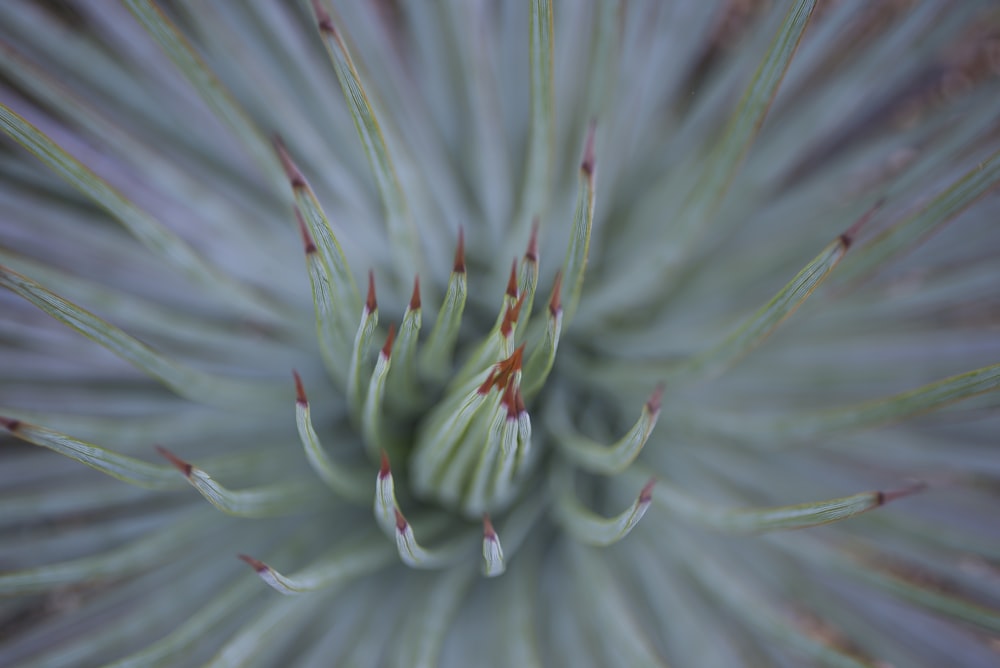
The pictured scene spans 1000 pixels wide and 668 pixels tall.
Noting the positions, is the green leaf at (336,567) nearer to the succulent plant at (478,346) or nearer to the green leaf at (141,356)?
the succulent plant at (478,346)

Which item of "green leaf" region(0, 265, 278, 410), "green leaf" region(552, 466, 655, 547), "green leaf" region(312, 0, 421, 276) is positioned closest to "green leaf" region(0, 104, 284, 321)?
"green leaf" region(0, 265, 278, 410)

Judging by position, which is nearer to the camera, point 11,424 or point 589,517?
point 11,424

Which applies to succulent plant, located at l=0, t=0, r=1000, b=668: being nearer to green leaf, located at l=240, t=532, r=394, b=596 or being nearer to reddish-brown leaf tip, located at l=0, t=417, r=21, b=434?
green leaf, located at l=240, t=532, r=394, b=596

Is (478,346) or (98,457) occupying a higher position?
(478,346)

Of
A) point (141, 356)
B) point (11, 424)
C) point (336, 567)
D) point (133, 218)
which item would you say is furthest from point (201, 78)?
point (336, 567)

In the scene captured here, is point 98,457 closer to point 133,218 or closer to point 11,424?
point 11,424

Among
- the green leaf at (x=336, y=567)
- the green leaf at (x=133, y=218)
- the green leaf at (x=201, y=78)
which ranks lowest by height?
the green leaf at (x=336, y=567)

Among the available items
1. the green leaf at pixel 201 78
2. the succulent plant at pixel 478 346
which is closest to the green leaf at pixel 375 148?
the succulent plant at pixel 478 346

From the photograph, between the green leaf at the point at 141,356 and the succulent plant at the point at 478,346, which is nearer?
the green leaf at the point at 141,356

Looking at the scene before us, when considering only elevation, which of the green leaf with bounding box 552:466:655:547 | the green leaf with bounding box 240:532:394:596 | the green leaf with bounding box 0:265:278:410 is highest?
the green leaf with bounding box 552:466:655:547

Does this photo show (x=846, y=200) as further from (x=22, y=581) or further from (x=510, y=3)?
(x=22, y=581)
